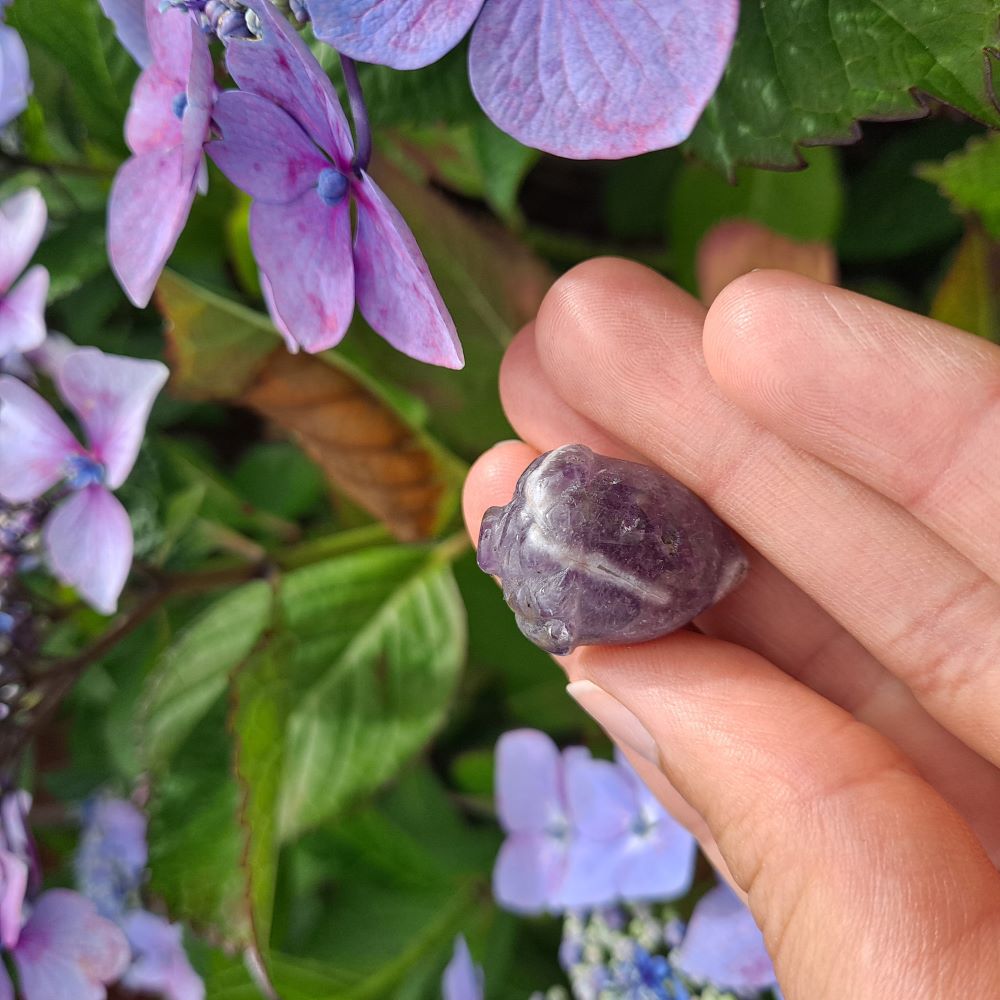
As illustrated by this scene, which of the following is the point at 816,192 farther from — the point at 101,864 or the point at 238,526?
the point at 101,864

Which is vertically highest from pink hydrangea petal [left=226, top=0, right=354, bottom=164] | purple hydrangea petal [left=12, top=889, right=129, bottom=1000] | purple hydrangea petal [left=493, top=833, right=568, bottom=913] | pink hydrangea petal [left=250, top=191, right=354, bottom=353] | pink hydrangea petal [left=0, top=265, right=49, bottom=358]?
pink hydrangea petal [left=226, top=0, right=354, bottom=164]

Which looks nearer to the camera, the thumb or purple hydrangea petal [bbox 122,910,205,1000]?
the thumb

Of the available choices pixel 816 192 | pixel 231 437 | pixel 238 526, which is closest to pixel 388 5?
pixel 816 192

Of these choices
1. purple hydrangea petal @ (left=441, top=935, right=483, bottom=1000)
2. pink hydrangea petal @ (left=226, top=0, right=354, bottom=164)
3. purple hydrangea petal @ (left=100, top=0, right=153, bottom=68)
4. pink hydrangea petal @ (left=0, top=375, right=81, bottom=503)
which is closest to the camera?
pink hydrangea petal @ (left=226, top=0, right=354, bottom=164)

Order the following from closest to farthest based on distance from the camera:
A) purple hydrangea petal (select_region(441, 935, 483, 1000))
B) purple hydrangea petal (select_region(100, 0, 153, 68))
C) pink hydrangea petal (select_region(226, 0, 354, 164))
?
pink hydrangea petal (select_region(226, 0, 354, 164)), purple hydrangea petal (select_region(100, 0, 153, 68)), purple hydrangea petal (select_region(441, 935, 483, 1000))

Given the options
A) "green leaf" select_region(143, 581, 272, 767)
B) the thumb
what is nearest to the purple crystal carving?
the thumb

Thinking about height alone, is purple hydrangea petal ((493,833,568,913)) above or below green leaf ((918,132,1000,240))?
below

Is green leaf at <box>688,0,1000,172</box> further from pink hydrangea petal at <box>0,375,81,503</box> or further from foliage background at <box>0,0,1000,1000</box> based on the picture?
pink hydrangea petal at <box>0,375,81,503</box>
